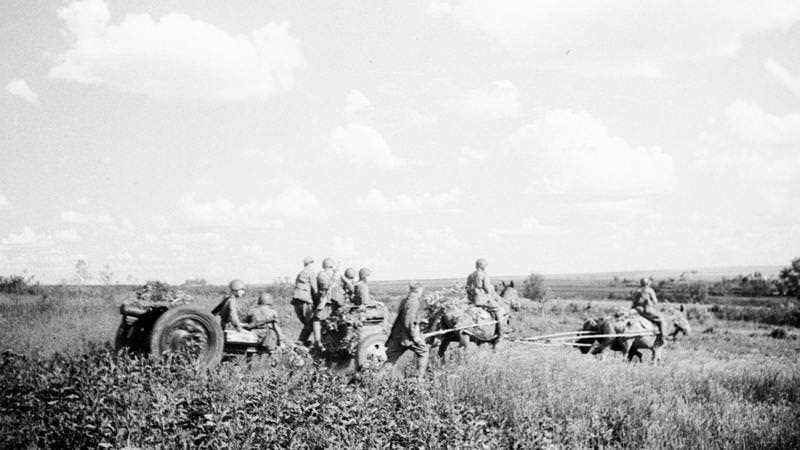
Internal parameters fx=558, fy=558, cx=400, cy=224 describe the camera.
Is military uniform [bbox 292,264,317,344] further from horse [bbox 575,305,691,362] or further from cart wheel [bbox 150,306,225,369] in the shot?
horse [bbox 575,305,691,362]

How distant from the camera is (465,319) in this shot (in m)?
11.8

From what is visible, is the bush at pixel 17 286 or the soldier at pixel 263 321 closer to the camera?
the soldier at pixel 263 321

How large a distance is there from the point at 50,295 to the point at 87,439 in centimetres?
2003

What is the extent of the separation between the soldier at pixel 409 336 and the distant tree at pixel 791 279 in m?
72.7

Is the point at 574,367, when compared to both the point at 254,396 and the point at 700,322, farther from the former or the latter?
the point at 700,322

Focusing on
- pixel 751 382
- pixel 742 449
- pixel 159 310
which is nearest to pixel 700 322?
pixel 751 382

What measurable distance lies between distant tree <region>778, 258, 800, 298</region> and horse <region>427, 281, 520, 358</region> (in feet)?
226

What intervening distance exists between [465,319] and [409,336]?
301 cm

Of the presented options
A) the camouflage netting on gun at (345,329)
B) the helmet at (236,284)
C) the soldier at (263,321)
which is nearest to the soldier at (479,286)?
the camouflage netting on gun at (345,329)

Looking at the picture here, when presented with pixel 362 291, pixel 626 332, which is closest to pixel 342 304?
pixel 362 291

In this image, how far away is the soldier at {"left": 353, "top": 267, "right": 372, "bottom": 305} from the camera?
33.7 ft

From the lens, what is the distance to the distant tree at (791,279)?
6694 cm

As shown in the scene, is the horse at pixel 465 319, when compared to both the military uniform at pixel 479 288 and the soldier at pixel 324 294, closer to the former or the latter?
the military uniform at pixel 479 288

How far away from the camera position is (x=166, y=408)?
5.36m
